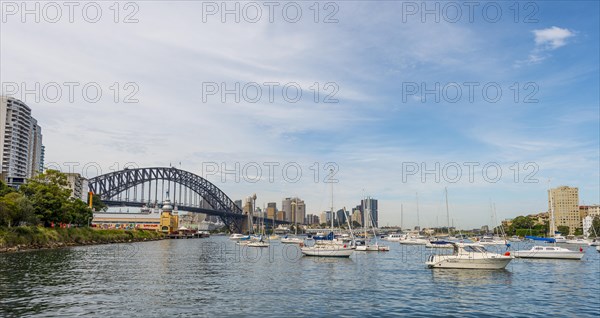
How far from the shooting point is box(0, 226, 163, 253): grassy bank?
8031 centimetres

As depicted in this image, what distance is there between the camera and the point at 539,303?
114ft

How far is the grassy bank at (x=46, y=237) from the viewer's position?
80.3 meters

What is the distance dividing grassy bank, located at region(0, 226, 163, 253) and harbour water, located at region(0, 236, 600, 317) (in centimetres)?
2728

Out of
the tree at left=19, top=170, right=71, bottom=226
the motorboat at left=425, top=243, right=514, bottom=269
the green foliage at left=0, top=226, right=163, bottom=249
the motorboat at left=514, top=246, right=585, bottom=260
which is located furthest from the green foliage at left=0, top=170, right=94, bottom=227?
the motorboat at left=514, top=246, right=585, bottom=260

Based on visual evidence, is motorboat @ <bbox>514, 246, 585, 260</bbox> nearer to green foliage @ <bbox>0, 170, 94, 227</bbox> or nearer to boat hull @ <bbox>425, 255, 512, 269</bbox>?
boat hull @ <bbox>425, 255, 512, 269</bbox>

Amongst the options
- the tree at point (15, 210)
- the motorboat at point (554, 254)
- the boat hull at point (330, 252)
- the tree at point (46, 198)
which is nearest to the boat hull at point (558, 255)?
the motorboat at point (554, 254)

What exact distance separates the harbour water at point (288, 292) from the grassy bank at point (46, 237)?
1074 inches

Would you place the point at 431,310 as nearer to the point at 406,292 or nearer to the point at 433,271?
the point at 406,292

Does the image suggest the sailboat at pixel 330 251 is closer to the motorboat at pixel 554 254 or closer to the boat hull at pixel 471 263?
the boat hull at pixel 471 263

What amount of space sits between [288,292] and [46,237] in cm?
7736

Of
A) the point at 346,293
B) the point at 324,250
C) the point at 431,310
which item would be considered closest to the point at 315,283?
the point at 346,293

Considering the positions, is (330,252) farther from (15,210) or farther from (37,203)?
(37,203)

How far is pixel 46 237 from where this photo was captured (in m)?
95.3

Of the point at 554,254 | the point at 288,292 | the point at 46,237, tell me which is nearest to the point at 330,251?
the point at 554,254
